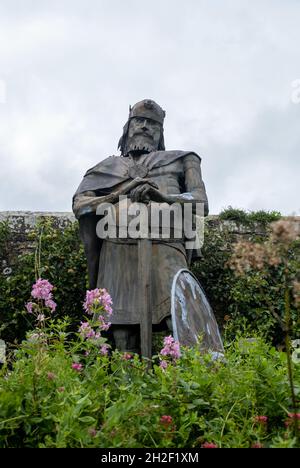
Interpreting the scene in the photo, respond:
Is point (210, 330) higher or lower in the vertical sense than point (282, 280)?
lower

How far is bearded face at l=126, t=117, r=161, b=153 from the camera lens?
18.5 feet

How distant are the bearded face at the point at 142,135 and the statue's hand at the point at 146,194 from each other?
1.99 ft

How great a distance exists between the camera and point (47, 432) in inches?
107

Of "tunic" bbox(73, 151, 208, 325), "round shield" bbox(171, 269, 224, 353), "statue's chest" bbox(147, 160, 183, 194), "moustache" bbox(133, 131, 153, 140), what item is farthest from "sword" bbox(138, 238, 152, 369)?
"moustache" bbox(133, 131, 153, 140)

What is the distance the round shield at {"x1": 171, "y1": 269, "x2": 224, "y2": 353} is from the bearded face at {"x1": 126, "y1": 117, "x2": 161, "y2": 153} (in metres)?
1.24

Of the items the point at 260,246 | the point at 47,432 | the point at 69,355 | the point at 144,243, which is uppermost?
the point at 144,243

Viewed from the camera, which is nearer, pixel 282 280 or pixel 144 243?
pixel 144 243

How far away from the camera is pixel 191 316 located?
4.67 meters

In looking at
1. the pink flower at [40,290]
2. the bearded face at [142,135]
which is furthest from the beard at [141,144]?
the pink flower at [40,290]

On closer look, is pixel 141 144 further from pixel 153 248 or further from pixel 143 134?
pixel 153 248

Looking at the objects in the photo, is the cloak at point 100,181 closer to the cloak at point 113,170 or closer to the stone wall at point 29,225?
the cloak at point 113,170

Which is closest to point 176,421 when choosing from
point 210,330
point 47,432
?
point 47,432

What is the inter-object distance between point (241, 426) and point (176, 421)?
0.89 feet

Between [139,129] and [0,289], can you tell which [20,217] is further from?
[139,129]
